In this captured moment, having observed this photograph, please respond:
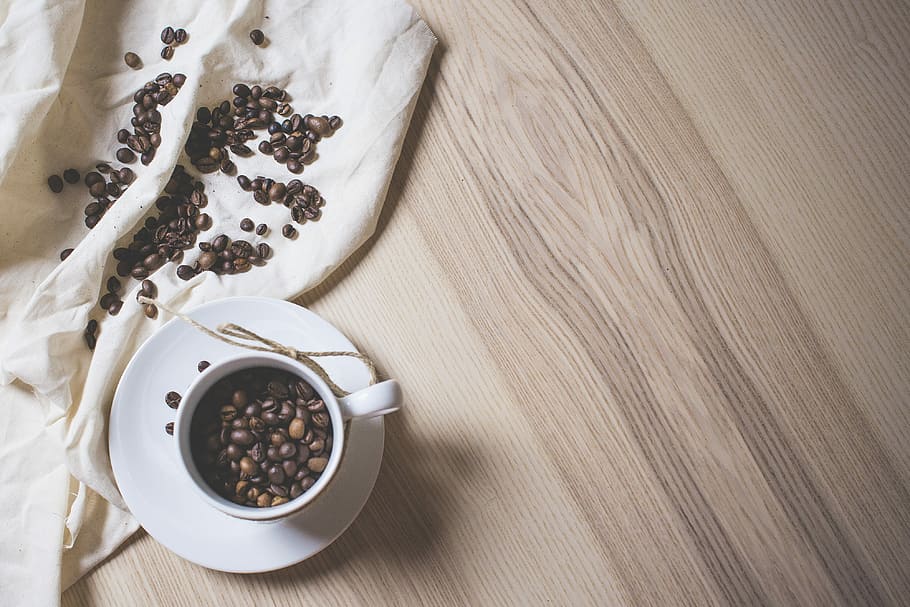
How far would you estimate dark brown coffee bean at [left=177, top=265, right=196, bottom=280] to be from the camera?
1.09 m

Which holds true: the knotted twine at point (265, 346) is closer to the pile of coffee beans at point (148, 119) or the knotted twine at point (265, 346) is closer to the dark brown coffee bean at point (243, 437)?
the dark brown coffee bean at point (243, 437)

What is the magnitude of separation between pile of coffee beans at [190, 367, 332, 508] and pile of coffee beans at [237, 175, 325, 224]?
0.99 feet

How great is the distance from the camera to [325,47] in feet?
3.74

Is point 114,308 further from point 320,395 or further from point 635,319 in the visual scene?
point 635,319

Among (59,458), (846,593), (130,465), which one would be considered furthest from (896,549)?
(59,458)

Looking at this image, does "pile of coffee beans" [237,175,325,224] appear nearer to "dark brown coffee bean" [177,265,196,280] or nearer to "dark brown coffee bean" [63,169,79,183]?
"dark brown coffee bean" [177,265,196,280]

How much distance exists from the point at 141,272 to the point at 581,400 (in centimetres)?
70

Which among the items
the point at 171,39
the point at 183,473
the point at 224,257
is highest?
the point at 171,39

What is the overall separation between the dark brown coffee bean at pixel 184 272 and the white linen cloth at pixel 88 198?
0.04 ft

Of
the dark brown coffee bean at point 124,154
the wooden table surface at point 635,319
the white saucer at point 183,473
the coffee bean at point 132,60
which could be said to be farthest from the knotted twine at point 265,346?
the coffee bean at point 132,60

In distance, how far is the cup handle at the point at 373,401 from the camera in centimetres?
83

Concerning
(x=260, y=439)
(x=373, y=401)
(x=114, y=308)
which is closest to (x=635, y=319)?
(x=373, y=401)

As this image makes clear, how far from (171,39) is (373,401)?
2.31 ft

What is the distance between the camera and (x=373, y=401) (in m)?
0.84
